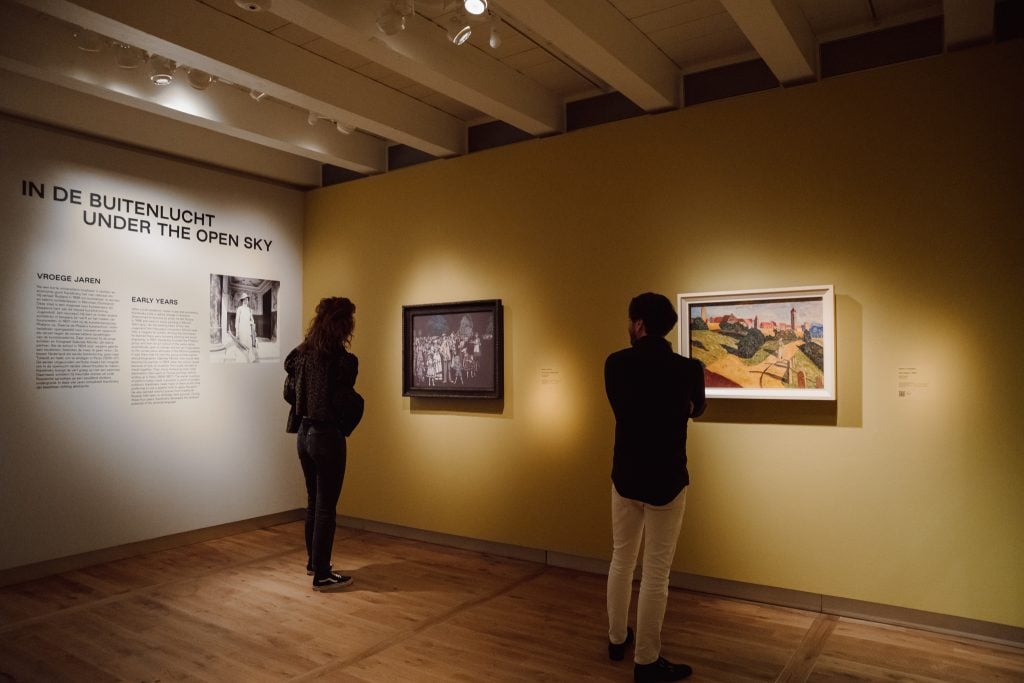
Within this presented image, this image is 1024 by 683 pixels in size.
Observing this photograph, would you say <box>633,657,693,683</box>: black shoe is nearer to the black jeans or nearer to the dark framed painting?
the black jeans

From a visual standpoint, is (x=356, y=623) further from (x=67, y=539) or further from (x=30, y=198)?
(x=30, y=198)

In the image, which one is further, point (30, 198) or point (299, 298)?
point (299, 298)

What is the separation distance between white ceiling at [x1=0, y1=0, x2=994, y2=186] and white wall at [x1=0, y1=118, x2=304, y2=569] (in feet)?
1.24

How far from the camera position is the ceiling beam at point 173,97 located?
3.97 meters

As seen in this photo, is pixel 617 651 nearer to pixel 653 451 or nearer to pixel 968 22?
pixel 653 451

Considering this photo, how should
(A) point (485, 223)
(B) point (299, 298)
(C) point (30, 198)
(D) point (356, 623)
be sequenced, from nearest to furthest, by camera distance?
(D) point (356, 623), (C) point (30, 198), (A) point (485, 223), (B) point (299, 298)

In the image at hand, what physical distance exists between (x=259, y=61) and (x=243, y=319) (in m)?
2.61

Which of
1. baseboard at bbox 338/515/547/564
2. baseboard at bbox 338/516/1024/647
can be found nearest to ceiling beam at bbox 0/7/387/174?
baseboard at bbox 338/515/547/564

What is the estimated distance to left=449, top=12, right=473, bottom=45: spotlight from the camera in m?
3.34

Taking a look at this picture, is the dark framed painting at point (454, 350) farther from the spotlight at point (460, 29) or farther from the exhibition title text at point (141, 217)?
the spotlight at point (460, 29)

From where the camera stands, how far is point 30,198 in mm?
4777

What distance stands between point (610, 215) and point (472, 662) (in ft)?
9.71

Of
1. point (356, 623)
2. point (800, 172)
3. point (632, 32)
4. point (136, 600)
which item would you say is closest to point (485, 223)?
point (632, 32)

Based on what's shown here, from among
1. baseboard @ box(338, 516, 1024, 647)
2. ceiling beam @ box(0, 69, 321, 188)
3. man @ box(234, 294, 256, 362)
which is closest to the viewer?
baseboard @ box(338, 516, 1024, 647)
